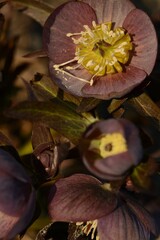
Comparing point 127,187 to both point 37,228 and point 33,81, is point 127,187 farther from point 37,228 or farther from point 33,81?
point 37,228

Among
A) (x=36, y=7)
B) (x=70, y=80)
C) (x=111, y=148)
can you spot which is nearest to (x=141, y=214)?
(x=111, y=148)

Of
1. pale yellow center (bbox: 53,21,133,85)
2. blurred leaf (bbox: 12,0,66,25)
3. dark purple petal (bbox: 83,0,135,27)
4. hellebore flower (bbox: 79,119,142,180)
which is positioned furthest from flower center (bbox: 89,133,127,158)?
blurred leaf (bbox: 12,0,66,25)

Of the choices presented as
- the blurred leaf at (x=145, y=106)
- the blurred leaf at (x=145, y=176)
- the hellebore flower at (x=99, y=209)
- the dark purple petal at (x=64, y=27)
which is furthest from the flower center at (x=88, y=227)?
the dark purple petal at (x=64, y=27)

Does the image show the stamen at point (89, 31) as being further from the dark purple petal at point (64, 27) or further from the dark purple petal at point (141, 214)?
the dark purple petal at point (141, 214)

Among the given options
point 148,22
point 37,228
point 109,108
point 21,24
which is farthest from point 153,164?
point 21,24

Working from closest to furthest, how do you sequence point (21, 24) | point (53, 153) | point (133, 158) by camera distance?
point (133, 158) → point (53, 153) → point (21, 24)

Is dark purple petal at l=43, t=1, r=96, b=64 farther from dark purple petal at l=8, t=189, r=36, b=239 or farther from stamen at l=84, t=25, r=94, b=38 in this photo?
dark purple petal at l=8, t=189, r=36, b=239
